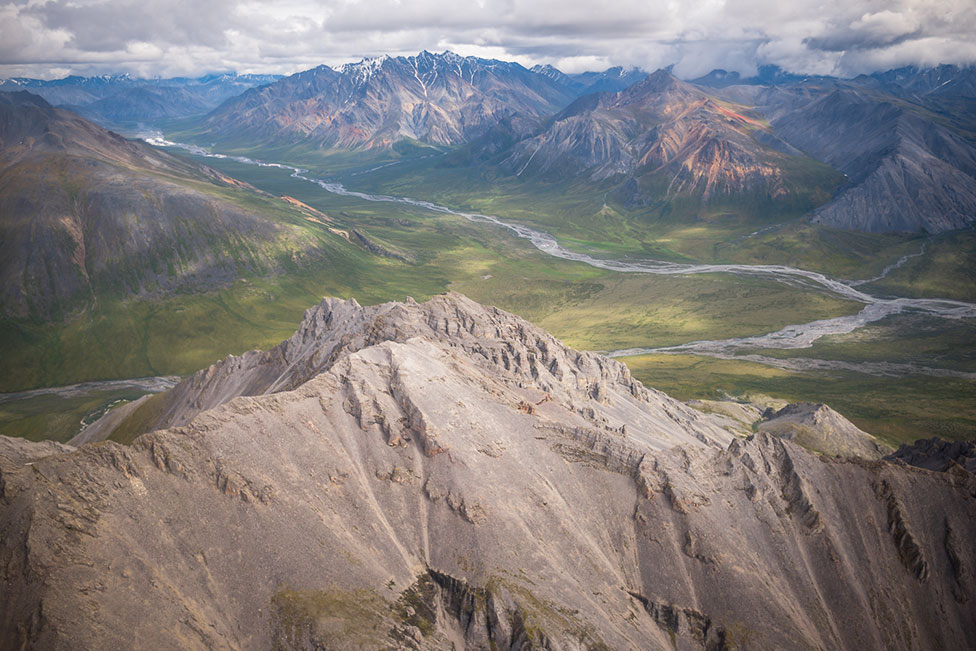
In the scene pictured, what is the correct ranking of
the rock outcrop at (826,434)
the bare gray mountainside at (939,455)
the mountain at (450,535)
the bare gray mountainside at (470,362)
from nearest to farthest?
1. the mountain at (450,535)
2. the bare gray mountainside at (939,455)
3. the bare gray mountainside at (470,362)
4. the rock outcrop at (826,434)

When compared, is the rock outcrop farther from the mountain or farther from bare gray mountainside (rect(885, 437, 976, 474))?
the mountain

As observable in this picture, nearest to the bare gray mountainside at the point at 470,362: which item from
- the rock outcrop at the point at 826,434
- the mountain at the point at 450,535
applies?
the mountain at the point at 450,535

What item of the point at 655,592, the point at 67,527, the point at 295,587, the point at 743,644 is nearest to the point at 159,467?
the point at 67,527

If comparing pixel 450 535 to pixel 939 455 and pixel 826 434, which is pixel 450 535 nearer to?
pixel 939 455

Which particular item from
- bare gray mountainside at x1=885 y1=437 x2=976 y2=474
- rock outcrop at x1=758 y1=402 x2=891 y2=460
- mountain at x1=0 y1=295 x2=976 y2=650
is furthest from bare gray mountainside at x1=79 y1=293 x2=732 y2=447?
bare gray mountainside at x1=885 y1=437 x2=976 y2=474

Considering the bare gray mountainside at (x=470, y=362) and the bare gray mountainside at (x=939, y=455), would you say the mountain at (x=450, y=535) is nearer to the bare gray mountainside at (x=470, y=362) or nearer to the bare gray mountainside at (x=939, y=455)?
the bare gray mountainside at (x=470, y=362)
